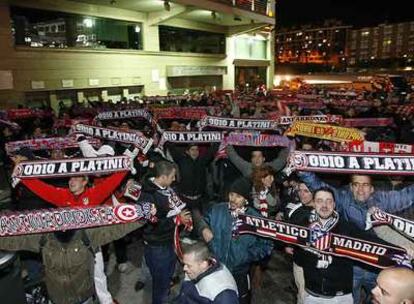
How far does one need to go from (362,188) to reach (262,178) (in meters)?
1.17

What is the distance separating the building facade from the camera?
180 m

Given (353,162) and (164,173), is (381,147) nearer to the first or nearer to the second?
(353,162)

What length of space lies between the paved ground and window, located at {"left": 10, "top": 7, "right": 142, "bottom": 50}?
51.3ft

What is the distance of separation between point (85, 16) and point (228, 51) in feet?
54.8

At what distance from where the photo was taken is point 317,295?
378cm

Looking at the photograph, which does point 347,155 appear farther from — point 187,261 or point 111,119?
point 111,119

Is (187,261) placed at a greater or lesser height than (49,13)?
lesser

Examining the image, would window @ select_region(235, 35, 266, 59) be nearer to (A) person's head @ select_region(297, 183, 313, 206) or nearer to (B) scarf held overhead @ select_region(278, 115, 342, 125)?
(B) scarf held overhead @ select_region(278, 115, 342, 125)

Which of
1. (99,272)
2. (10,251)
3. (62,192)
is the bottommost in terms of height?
(99,272)

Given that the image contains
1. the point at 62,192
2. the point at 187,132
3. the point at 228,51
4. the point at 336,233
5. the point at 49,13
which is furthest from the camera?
the point at 228,51

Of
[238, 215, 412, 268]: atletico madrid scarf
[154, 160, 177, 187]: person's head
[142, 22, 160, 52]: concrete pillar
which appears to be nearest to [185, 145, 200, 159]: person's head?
[154, 160, 177, 187]: person's head

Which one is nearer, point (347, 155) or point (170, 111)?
point (347, 155)

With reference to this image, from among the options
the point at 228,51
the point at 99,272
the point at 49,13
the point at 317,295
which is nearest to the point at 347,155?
the point at 317,295

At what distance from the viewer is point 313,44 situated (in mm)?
190500
